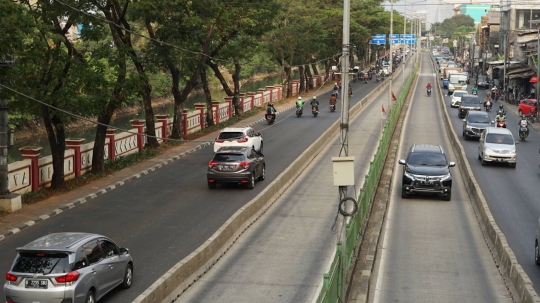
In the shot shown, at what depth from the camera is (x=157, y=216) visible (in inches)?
896

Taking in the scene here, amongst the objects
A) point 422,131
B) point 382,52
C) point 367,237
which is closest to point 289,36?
point 422,131

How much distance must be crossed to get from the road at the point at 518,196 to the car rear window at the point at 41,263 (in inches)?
399

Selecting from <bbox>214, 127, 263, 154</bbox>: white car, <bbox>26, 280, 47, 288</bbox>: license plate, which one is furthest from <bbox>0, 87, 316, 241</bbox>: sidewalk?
<bbox>26, 280, 47, 288</bbox>: license plate

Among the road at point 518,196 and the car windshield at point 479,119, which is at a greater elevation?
the car windshield at point 479,119

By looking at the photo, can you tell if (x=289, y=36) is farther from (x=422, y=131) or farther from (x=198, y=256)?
(x=198, y=256)

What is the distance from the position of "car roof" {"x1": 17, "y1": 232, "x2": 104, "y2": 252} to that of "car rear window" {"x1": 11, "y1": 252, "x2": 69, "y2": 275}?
0.11 metres

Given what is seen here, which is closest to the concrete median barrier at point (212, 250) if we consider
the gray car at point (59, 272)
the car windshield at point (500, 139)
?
the gray car at point (59, 272)

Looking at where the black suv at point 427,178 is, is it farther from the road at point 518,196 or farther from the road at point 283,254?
the road at point 283,254

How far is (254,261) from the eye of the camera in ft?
59.9

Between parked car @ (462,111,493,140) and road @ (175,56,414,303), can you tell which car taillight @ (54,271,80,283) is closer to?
road @ (175,56,414,303)

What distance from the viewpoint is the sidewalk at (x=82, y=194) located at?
2167 centimetres

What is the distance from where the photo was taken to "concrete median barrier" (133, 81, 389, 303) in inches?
558

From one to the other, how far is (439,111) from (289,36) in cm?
1723

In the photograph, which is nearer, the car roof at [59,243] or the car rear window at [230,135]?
the car roof at [59,243]
